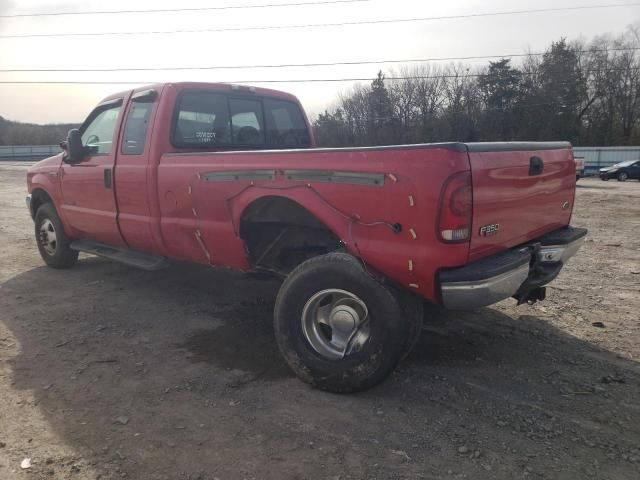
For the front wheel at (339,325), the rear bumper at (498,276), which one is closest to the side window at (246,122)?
the front wheel at (339,325)

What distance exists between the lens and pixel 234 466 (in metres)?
2.65

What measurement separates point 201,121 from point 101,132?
1.43 meters

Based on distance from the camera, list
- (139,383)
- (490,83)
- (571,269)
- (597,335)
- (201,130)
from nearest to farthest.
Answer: (139,383), (597,335), (201,130), (571,269), (490,83)

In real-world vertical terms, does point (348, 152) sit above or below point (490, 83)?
below

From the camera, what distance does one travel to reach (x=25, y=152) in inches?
2202

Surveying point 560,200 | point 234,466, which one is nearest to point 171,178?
point 234,466

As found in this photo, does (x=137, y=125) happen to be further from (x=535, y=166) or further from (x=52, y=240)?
(x=535, y=166)

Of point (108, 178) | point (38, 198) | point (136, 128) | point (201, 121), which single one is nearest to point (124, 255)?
point (108, 178)

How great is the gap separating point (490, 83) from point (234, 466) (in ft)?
149

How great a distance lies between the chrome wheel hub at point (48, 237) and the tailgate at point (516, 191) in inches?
217

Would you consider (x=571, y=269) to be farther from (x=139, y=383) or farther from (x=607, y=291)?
(x=139, y=383)

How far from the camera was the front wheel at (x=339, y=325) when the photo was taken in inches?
125

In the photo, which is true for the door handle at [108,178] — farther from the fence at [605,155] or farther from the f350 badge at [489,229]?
the fence at [605,155]

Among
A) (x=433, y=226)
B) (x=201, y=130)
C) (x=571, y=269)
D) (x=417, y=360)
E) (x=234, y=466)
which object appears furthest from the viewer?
(x=571, y=269)
